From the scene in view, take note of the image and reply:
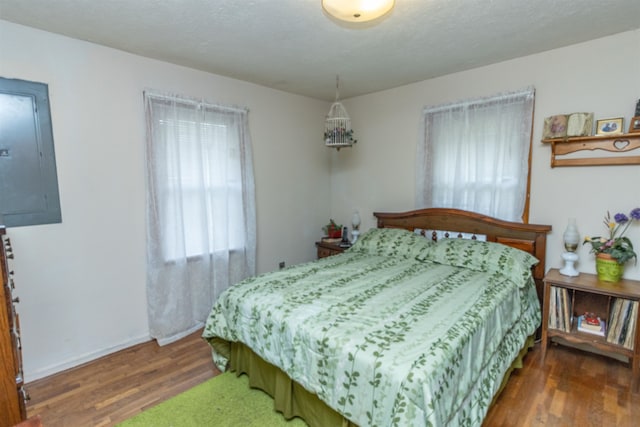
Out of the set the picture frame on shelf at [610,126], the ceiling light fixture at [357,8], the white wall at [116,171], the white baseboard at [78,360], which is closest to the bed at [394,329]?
the white wall at [116,171]

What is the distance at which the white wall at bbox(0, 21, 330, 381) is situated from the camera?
224 centimetres

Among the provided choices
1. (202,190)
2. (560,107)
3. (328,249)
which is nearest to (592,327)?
(560,107)

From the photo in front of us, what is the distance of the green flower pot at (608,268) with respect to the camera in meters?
2.29

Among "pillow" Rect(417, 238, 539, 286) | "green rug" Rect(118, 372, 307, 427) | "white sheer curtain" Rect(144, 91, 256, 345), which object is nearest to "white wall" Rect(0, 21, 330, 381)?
"white sheer curtain" Rect(144, 91, 256, 345)

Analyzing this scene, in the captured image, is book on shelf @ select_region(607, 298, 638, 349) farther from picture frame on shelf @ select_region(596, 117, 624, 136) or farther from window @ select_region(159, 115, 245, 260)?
window @ select_region(159, 115, 245, 260)

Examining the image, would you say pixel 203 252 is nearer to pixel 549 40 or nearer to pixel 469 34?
pixel 469 34

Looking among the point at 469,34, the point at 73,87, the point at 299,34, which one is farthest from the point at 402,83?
the point at 73,87

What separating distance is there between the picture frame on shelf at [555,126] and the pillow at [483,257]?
38.4 inches

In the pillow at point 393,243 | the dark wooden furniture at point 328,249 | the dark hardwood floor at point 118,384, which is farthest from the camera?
the dark wooden furniture at point 328,249

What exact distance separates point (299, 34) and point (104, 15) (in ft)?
4.06

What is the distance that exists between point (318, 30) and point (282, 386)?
2.32 meters

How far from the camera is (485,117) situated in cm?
295

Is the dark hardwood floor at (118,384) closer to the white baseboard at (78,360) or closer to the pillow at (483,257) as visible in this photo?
the white baseboard at (78,360)

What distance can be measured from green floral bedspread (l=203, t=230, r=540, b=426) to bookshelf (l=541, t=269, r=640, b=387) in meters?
0.15
